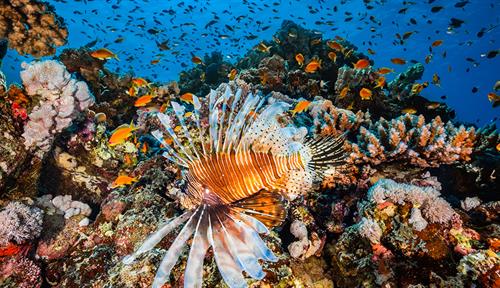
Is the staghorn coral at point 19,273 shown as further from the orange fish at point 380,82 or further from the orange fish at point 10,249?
the orange fish at point 380,82

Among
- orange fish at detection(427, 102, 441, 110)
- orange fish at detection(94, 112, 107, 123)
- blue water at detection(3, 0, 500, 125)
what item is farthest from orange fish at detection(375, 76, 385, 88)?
blue water at detection(3, 0, 500, 125)

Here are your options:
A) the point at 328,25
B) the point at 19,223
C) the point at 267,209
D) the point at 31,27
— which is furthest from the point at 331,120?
the point at 328,25

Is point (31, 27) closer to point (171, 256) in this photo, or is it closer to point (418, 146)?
point (171, 256)

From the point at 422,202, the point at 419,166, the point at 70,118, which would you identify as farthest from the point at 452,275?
the point at 70,118

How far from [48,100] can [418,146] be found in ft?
15.2

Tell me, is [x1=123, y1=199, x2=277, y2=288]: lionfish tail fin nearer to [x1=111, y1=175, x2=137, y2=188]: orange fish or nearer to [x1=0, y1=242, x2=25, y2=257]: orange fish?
[x1=111, y1=175, x2=137, y2=188]: orange fish

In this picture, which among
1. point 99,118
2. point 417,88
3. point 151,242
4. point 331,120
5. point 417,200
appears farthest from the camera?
point 417,88

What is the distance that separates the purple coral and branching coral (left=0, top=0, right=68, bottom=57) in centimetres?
387

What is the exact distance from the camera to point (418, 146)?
139 inches

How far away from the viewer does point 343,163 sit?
3336 mm

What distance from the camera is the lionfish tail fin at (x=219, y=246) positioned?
5.42 ft

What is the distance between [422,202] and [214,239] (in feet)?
6.05

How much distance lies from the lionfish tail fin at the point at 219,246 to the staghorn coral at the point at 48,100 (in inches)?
105

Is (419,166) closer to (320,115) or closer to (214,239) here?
(320,115)
